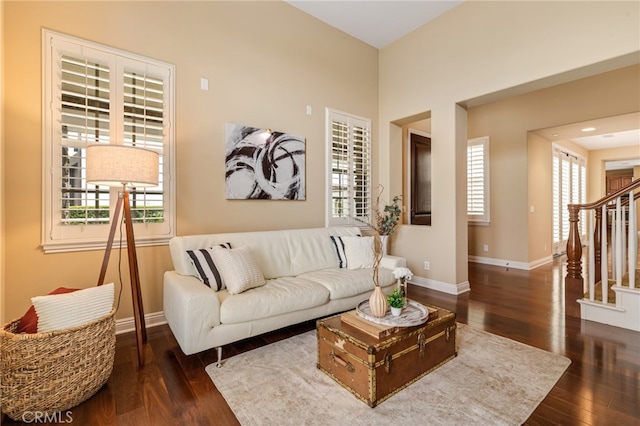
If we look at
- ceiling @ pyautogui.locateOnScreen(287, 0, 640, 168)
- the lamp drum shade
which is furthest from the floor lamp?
ceiling @ pyautogui.locateOnScreen(287, 0, 640, 168)

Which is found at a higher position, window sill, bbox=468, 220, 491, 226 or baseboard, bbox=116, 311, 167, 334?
window sill, bbox=468, 220, 491, 226

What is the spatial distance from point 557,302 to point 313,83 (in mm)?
4106

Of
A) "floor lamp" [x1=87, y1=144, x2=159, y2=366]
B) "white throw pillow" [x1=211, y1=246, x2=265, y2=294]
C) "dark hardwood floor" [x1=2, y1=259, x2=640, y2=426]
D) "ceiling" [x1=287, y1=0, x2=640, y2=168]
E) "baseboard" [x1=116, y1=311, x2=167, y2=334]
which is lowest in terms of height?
"dark hardwood floor" [x1=2, y1=259, x2=640, y2=426]

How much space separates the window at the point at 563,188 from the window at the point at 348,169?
4.37 m

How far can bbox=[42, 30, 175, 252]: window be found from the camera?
2373 millimetres

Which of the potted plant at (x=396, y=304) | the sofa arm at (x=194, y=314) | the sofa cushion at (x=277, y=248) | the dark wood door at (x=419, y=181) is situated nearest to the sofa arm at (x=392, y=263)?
the sofa cushion at (x=277, y=248)

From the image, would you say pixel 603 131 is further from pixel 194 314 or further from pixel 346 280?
pixel 194 314

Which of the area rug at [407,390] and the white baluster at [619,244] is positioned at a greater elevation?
the white baluster at [619,244]

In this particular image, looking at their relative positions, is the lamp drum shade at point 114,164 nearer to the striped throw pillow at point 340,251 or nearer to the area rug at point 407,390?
the area rug at point 407,390

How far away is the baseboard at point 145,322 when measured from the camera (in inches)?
105

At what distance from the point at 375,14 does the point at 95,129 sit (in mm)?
3655

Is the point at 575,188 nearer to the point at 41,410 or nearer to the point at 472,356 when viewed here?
the point at 472,356

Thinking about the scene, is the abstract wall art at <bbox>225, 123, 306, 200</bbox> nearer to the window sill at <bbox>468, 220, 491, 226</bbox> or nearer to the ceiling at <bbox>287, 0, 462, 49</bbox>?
the ceiling at <bbox>287, 0, 462, 49</bbox>

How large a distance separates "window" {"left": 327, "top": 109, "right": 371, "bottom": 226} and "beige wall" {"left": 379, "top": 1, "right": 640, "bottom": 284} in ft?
1.22
